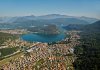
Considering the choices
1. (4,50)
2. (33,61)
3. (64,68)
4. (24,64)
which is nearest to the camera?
(64,68)

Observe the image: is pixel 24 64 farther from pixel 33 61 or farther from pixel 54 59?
pixel 54 59

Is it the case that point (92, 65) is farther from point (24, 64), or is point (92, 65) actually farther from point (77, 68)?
point (24, 64)

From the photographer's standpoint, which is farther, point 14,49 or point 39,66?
point 14,49

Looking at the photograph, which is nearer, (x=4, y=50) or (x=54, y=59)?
(x=54, y=59)

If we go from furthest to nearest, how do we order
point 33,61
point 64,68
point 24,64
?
point 33,61
point 24,64
point 64,68

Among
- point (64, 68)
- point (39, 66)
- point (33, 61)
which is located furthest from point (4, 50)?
point (64, 68)

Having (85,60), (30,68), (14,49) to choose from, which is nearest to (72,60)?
(85,60)

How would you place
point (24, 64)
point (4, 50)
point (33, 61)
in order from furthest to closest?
1. point (4, 50)
2. point (33, 61)
3. point (24, 64)

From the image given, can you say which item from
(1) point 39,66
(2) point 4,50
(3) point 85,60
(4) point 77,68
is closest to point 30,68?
(1) point 39,66
